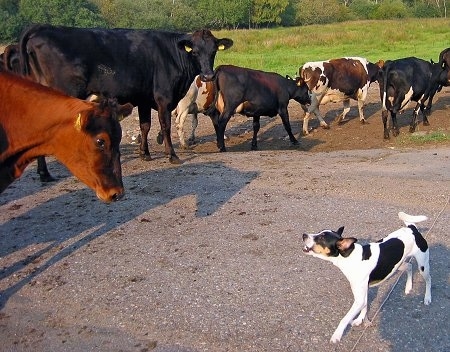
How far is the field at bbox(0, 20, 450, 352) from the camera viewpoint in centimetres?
486

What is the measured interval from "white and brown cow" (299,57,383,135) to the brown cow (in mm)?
11767

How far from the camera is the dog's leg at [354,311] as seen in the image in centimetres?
461

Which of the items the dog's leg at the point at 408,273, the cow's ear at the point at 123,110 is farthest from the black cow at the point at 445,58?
the cow's ear at the point at 123,110

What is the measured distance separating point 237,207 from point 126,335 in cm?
324

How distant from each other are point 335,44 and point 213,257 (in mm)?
38998

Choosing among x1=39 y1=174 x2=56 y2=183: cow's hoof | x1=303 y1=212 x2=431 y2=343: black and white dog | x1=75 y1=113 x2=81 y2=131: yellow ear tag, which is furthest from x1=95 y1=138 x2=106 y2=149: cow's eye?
x1=39 y1=174 x2=56 y2=183: cow's hoof

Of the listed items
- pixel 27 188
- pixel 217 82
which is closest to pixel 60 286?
pixel 27 188

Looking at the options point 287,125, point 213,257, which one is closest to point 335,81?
point 287,125

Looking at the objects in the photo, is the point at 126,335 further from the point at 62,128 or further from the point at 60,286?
the point at 62,128

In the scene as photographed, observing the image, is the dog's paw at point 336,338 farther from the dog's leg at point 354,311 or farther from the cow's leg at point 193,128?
the cow's leg at point 193,128

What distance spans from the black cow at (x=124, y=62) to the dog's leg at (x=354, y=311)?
5.95m

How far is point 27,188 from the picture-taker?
8938 millimetres

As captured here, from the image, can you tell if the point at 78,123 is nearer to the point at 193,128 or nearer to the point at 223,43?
the point at 223,43

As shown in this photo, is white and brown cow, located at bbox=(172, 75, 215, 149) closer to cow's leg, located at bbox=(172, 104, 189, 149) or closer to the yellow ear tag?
cow's leg, located at bbox=(172, 104, 189, 149)
